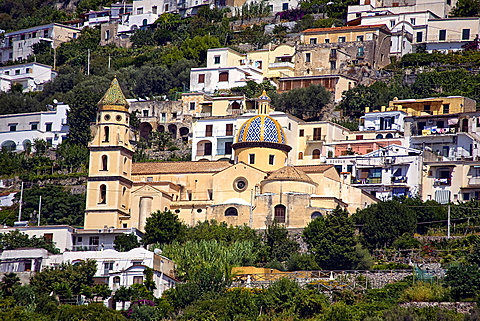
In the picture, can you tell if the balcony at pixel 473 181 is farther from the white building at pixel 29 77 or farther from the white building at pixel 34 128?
the white building at pixel 29 77

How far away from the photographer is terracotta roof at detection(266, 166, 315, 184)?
253 feet

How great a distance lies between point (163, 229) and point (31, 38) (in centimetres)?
6386

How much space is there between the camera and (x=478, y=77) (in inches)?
3821

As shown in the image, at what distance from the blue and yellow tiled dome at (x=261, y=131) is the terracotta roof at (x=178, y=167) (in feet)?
8.21

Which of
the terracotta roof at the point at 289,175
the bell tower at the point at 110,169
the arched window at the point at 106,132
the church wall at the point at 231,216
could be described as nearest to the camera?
the church wall at the point at 231,216

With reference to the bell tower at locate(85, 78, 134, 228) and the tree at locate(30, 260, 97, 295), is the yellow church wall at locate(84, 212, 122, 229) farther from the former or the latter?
the tree at locate(30, 260, 97, 295)

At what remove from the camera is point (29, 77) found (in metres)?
119

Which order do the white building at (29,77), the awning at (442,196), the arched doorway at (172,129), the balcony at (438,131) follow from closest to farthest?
the awning at (442,196) < the balcony at (438,131) < the arched doorway at (172,129) < the white building at (29,77)

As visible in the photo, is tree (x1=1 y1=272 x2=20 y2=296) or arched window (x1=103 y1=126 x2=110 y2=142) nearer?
tree (x1=1 y1=272 x2=20 y2=296)

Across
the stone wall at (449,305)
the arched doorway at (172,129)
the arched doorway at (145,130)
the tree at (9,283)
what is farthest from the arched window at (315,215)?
the arched doorway at (145,130)

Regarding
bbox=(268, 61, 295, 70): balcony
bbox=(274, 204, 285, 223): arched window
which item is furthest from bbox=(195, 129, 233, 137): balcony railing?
bbox=(268, 61, 295, 70): balcony

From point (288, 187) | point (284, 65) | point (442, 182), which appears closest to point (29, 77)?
point (284, 65)

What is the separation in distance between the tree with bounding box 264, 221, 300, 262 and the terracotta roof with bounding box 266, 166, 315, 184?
496 cm

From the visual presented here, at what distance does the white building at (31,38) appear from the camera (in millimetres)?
130000
